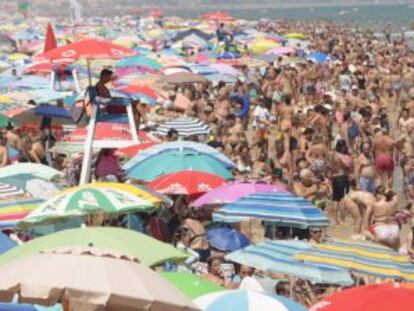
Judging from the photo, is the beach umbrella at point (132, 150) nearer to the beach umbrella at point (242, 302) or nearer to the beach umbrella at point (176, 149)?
the beach umbrella at point (176, 149)

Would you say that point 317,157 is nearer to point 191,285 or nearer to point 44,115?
point 44,115

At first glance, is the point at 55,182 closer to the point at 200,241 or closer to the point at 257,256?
the point at 200,241

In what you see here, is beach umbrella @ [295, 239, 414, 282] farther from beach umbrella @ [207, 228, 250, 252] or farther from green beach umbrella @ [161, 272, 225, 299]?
beach umbrella @ [207, 228, 250, 252]

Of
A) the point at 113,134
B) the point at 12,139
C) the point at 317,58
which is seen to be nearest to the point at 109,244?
the point at 113,134

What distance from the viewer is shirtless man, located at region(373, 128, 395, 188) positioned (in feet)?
44.3

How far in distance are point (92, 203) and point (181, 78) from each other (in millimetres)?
11845

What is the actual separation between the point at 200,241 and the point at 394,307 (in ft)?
11.4

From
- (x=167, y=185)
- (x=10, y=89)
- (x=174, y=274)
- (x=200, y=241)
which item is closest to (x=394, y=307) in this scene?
(x=174, y=274)

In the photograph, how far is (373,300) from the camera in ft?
16.4

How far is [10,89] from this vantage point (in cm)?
1823

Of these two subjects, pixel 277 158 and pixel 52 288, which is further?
pixel 277 158

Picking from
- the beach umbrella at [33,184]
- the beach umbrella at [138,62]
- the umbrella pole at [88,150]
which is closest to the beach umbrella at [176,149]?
the umbrella pole at [88,150]

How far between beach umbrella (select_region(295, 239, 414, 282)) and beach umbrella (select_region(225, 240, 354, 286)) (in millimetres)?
71

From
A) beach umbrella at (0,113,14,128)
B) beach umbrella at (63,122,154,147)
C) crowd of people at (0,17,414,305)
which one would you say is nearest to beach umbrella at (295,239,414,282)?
crowd of people at (0,17,414,305)
